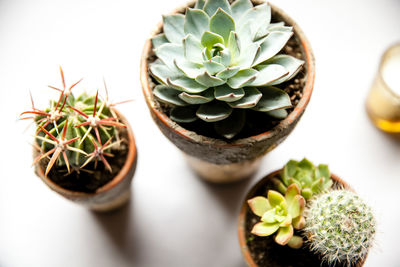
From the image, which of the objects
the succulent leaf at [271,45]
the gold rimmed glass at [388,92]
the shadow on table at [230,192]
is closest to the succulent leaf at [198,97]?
the succulent leaf at [271,45]

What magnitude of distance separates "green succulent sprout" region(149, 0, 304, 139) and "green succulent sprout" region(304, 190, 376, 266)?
222mm

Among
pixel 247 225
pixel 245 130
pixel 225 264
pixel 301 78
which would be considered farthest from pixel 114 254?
pixel 301 78

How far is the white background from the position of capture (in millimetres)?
1180

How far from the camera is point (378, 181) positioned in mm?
1208

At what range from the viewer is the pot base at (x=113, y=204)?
108cm

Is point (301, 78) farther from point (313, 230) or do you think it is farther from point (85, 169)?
point (85, 169)

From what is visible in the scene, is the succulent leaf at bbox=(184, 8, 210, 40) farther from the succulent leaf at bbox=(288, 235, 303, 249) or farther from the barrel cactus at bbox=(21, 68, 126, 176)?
the succulent leaf at bbox=(288, 235, 303, 249)

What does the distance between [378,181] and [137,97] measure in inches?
32.8

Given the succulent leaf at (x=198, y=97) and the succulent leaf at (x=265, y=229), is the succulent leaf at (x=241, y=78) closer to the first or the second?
the succulent leaf at (x=198, y=97)

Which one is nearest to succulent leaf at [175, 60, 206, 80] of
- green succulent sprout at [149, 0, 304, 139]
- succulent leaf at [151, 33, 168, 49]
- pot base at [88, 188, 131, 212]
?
green succulent sprout at [149, 0, 304, 139]

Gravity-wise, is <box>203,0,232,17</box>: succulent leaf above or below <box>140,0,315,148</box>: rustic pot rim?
above

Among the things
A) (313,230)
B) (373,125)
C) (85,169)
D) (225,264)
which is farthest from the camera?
(373,125)

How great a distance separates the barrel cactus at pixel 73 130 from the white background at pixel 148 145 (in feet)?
1.13

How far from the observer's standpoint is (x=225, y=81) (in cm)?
79
